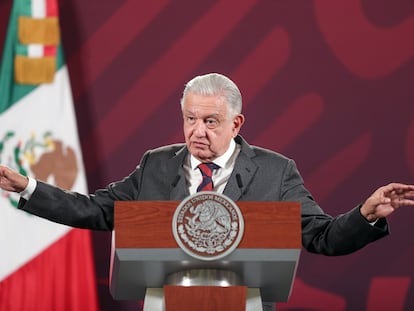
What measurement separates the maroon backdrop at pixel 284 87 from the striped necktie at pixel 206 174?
1837 mm

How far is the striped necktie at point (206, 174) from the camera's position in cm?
288

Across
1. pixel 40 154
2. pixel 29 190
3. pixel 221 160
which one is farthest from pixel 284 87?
pixel 29 190

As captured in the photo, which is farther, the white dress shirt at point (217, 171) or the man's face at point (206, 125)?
the white dress shirt at point (217, 171)

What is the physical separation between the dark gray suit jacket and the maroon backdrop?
1716mm

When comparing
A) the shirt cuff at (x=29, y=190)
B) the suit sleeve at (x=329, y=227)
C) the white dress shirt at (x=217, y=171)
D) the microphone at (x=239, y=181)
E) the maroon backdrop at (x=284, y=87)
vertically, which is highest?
the maroon backdrop at (x=284, y=87)

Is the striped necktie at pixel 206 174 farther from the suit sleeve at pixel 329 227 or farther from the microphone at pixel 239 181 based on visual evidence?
the suit sleeve at pixel 329 227

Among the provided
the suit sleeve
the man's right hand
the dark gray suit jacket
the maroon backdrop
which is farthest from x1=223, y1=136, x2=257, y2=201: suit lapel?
the maroon backdrop

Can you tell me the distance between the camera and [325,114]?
4.78m

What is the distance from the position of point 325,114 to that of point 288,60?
1.14 feet

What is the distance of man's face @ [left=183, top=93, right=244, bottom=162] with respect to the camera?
9.26 ft

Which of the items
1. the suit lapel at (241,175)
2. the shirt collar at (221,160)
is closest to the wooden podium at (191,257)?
the suit lapel at (241,175)

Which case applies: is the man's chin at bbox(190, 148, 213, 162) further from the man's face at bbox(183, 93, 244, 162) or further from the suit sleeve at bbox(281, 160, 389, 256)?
the suit sleeve at bbox(281, 160, 389, 256)

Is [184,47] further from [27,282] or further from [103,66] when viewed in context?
[27,282]

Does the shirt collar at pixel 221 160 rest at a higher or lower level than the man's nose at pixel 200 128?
lower
